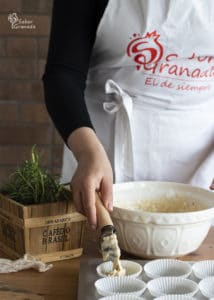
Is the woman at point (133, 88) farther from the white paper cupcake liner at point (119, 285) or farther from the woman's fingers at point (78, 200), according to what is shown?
the white paper cupcake liner at point (119, 285)

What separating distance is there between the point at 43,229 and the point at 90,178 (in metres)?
0.12

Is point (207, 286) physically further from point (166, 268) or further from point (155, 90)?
point (155, 90)

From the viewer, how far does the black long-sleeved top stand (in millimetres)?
995

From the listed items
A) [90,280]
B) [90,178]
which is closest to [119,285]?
[90,280]

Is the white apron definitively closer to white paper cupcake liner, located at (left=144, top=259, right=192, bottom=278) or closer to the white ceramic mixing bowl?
the white ceramic mixing bowl

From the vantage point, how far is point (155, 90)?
113cm

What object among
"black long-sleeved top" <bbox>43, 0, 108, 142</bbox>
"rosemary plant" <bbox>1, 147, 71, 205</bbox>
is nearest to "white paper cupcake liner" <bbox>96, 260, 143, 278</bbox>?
"rosemary plant" <bbox>1, 147, 71, 205</bbox>

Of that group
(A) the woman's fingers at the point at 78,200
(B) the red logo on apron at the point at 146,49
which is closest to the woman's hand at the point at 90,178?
(A) the woman's fingers at the point at 78,200

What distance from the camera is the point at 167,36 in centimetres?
107

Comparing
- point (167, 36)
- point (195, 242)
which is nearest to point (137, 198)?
point (195, 242)

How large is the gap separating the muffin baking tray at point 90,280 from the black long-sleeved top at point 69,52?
9.5 inches

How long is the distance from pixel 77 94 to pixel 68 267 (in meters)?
0.29

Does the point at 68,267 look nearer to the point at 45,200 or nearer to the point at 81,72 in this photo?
the point at 45,200

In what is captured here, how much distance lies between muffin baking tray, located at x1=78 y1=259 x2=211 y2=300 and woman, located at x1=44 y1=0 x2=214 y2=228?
0.26 ft
